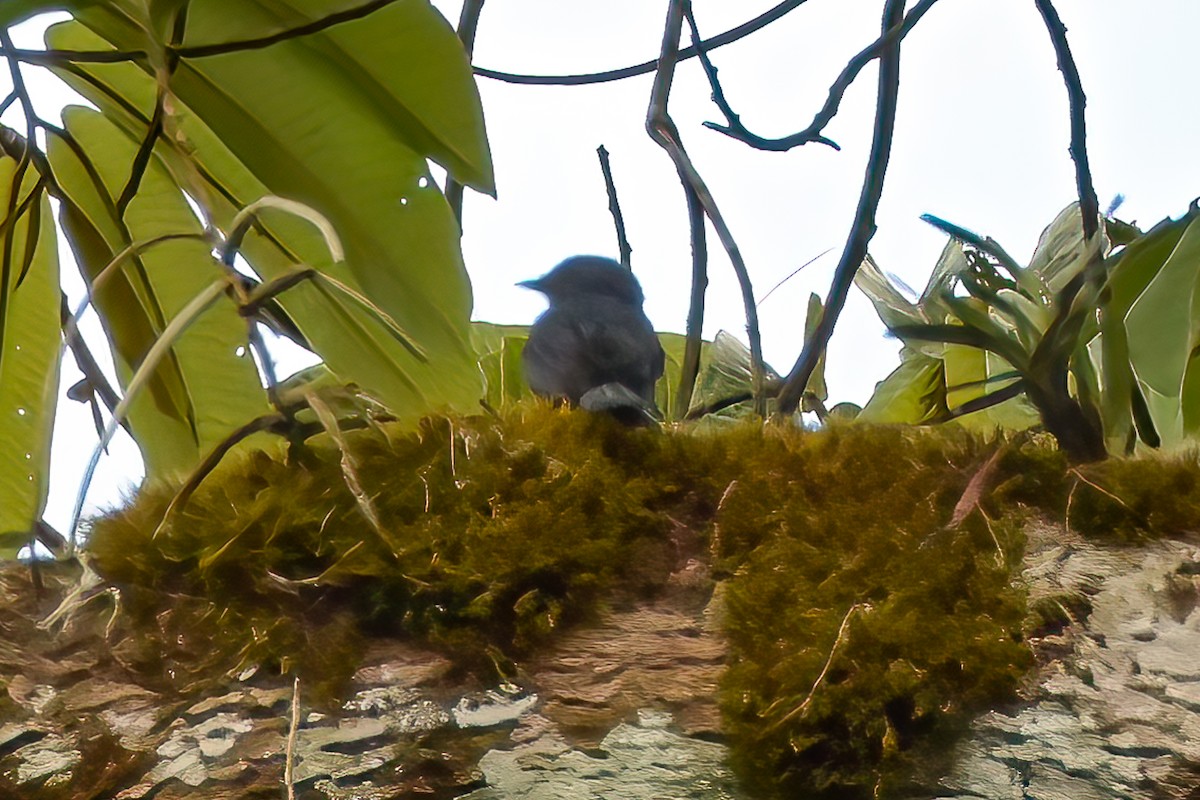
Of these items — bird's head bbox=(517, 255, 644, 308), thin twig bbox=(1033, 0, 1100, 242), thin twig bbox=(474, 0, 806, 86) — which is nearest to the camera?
thin twig bbox=(1033, 0, 1100, 242)

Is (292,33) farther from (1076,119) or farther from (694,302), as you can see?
(1076,119)

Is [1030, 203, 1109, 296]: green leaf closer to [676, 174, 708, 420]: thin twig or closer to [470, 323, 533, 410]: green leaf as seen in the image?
[676, 174, 708, 420]: thin twig

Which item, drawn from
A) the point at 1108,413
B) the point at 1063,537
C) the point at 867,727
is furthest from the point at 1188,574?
the point at 1108,413

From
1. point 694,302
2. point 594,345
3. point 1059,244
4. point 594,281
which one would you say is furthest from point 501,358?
point 1059,244

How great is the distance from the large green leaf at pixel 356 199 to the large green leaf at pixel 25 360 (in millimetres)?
148

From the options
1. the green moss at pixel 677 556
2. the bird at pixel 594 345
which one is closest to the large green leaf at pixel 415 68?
the green moss at pixel 677 556

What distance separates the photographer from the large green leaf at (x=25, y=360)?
0.92 m

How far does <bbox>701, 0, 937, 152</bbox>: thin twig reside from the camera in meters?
1.44

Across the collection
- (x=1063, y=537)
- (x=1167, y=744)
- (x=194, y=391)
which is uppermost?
(x=194, y=391)

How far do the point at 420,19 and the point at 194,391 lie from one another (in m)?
0.37

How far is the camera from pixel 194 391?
990 millimetres

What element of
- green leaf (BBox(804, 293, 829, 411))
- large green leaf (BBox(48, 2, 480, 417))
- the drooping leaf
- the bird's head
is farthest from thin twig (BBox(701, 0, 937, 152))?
the drooping leaf

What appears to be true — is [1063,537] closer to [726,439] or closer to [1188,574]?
[1188,574]

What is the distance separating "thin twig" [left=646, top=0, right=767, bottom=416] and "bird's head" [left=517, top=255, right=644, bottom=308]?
0.30m
